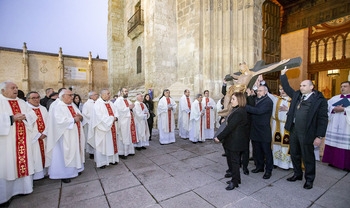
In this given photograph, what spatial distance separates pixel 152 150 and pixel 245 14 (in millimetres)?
6633

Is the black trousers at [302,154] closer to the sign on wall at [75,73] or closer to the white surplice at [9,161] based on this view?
A: the white surplice at [9,161]

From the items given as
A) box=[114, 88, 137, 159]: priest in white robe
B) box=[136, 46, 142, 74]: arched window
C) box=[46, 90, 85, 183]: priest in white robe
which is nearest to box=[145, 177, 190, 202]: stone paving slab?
box=[46, 90, 85, 183]: priest in white robe

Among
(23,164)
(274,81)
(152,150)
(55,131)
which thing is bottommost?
(152,150)

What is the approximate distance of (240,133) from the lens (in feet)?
9.38

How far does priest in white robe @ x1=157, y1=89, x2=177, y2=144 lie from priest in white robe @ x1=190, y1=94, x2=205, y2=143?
0.69 meters

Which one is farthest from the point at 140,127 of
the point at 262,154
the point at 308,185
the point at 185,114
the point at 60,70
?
the point at 60,70

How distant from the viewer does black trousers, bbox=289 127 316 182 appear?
286 cm

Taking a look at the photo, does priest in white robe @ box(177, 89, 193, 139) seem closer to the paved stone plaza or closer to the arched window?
the paved stone plaza

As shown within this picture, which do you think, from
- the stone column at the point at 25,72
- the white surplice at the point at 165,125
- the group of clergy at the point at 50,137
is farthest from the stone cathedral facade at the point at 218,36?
the stone column at the point at 25,72

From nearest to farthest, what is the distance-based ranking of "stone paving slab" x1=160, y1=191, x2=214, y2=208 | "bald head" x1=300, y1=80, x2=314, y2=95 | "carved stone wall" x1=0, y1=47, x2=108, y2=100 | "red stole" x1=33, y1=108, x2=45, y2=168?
"stone paving slab" x1=160, y1=191, x2=214, y2=208, "bald head" x1=300, y1=80, x2=314, y2=95, "red stole" x1=33, y1=108, x2=45, y2=168, "carved stone wall" x1=0, y1=47, x2=108, y2=100

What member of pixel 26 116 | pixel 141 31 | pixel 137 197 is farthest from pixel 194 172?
pixel 141 31

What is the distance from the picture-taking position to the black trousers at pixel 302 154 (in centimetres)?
286

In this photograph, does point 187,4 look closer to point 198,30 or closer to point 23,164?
point 198,30

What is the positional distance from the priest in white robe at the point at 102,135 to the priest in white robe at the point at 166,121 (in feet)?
6.63
